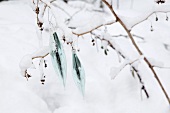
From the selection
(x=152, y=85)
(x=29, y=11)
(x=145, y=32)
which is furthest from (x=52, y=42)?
(x=29, y=11)

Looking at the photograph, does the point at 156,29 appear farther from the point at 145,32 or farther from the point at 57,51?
the point at 57,51

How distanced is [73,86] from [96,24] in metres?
0.42

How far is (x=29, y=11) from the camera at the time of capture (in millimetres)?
2365

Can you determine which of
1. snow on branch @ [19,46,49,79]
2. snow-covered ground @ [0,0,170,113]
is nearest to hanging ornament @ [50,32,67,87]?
snow on branch @ [19,46,49,79]

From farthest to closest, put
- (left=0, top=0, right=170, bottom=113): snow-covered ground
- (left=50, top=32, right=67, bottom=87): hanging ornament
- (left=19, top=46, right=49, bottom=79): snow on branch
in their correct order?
1. (left=0, top=0, right=170, bottom=113): snow-covered ground
2. (left=19, top=46, right=49, bottom=79): snow on branch
3. (left=50, top=32, right=67, bottom=87): hanging ornament

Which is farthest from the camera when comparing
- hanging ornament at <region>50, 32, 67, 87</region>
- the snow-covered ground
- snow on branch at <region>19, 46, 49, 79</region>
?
the snow-covered ground

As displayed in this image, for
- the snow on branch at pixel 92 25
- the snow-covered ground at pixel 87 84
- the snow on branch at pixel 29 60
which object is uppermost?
the snow on branch at pixel 92 25

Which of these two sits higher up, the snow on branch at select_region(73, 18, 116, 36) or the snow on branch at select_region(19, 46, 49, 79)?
the snow on branch at select_region(73, 18, 116, 36)

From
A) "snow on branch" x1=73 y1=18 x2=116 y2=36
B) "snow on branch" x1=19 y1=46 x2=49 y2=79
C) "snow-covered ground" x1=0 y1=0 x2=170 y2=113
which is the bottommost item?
"snow-covered ground" x1=0 y1=0 x2=170 y2=113

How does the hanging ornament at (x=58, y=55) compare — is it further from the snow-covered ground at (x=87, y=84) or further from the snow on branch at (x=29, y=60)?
the snow-covered ground at (x=87, y=84)

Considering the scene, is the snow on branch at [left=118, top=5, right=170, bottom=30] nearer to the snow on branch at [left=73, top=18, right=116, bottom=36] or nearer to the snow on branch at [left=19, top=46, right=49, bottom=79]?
the snow on branch at [left=73, top=18, right=116, bottom=36]

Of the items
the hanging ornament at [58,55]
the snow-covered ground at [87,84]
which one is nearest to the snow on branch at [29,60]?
the hanging ornament at [58,55]

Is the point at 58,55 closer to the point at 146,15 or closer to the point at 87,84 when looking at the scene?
the point at 146,15

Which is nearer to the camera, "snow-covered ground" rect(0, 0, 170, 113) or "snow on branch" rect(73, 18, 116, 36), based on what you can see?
"snow on branch" rect(73, 18, 116, 36)
